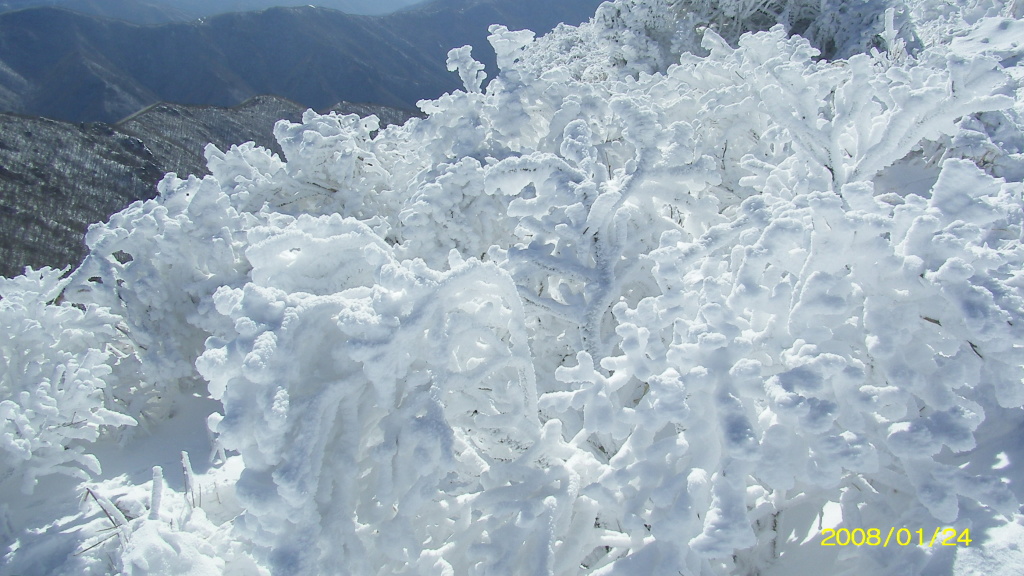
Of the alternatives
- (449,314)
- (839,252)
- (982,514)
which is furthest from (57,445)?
(982,514)

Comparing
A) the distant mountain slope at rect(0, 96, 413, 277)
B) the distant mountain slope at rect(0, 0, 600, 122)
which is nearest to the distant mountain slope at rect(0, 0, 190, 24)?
the distant mountain slope at rect(0, 0, 600, 122)

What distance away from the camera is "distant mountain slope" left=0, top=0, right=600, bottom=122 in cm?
3140

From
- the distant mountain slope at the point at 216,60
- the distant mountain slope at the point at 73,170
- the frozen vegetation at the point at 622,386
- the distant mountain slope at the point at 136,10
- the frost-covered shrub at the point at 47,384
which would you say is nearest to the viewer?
the frozen vegetation at the point at 622,386

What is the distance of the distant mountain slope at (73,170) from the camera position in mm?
9961

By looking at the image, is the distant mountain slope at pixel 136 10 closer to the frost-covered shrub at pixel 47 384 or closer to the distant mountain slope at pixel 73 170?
the distant mountain slope at pixel 73 170

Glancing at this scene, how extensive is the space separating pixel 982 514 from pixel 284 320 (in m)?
2.00

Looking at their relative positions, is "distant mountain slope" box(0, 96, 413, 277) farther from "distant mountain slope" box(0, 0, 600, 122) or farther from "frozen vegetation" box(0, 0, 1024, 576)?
"distant mountain slope" box(0, 0, 600, 122)

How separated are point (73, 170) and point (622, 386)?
1406cm

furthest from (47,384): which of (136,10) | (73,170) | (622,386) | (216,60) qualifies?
(136,10)

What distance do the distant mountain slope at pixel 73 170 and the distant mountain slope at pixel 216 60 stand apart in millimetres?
21307

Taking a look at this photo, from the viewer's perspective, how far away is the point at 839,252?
1.55 metres
